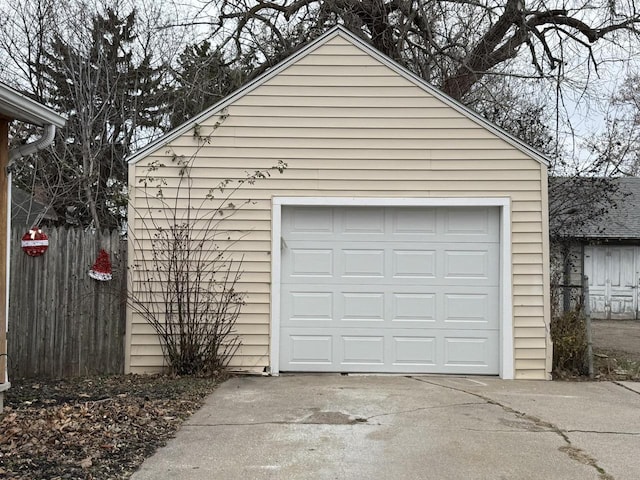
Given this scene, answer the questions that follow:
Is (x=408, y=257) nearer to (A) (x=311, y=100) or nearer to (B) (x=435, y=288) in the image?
(B) (x=435, y=288)

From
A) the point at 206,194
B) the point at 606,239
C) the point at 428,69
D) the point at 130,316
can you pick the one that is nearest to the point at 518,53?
the point at 428,69

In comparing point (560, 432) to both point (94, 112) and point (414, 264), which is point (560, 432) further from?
point (94, 112)

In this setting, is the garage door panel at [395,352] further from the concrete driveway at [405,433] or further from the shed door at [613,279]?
the shed door at [613,279]

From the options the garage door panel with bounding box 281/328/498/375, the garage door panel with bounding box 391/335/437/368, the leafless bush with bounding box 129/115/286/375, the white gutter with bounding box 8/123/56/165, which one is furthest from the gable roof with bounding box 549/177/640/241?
the white gutter with bounding box 8/123/56/165

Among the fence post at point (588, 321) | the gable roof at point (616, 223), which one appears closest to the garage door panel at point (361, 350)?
the fence post at point (588, 321)

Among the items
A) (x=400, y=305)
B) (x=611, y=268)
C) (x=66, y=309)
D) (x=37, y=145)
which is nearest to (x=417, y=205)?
(x=400, y=305)

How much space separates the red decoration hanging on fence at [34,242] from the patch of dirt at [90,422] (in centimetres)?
153

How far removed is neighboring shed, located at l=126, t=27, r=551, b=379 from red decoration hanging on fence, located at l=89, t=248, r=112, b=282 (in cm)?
42

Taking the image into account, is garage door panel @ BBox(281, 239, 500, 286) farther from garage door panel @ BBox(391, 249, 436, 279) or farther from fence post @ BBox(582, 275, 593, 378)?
fence post @ BBox(582, 275, 593, 378)

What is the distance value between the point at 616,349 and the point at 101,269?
836 cm

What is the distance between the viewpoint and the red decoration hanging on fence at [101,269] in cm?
764

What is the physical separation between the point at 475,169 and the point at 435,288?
159 cm

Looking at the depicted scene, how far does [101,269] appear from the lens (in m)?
7.66

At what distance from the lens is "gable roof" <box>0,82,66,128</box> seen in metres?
5.06
